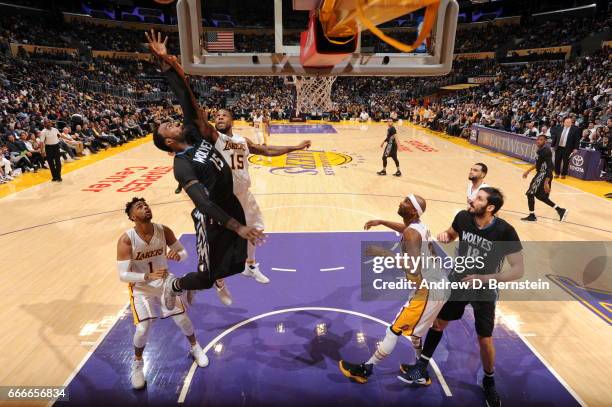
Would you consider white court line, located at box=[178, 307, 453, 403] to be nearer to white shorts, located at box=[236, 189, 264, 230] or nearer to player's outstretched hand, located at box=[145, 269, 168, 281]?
player's outstretched hand, located at box=[145, 269, 168, 281]

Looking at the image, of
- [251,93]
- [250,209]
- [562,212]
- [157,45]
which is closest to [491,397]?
[250,209]

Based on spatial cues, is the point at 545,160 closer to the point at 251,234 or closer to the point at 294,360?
the point at 294,360

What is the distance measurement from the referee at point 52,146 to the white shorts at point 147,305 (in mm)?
9225

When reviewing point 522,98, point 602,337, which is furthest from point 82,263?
point 522,98

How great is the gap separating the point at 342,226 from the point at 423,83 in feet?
114

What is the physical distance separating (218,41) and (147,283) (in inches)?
103

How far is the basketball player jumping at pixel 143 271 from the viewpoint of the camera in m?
3.54

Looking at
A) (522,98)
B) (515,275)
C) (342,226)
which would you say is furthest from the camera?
(522,98)

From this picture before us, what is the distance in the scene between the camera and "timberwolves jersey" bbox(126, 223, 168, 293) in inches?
143

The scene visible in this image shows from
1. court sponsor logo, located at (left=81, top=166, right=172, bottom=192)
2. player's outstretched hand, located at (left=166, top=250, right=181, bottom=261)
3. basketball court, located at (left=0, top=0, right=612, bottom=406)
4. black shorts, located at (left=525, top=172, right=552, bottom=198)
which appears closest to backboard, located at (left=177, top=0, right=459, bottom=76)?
basketball court, located at (left=0, top=0, right=612, bottom=406)

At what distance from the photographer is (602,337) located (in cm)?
460

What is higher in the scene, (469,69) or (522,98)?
(469,69)

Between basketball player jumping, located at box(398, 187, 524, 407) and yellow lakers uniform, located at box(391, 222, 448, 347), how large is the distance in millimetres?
132

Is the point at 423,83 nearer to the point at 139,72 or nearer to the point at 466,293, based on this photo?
the point at 139,72
